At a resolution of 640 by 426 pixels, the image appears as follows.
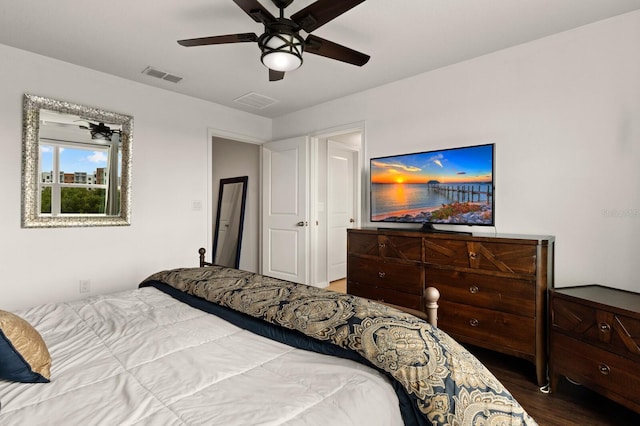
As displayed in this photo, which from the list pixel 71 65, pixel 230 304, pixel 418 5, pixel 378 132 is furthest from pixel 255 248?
pixel 418 5

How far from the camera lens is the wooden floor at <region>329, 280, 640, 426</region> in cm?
187

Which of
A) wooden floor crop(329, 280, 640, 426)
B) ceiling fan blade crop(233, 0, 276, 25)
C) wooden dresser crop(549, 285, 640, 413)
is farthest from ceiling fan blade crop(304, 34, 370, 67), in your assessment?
wooden floor crop(329, 280, 640, 426)

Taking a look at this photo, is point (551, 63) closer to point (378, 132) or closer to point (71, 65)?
point (378, 132)

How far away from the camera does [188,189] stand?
3977mm

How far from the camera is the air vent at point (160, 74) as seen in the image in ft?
10.6

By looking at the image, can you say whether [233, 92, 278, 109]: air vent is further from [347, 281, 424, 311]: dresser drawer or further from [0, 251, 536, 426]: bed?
[0, 251, 536, 426]: bed

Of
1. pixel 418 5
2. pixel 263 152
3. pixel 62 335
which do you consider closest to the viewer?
pixel 62 335

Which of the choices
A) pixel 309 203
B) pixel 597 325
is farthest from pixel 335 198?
pixel 597 325

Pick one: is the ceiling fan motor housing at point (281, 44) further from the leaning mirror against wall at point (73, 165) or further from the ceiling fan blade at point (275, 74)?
the leaning mirror against wall at point (73, 165)

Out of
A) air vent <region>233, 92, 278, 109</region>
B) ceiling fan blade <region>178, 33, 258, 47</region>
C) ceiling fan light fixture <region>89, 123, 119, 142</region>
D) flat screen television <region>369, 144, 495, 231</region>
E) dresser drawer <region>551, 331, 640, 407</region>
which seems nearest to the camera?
dresser drawer <region>551, 331, 640, 407</region>

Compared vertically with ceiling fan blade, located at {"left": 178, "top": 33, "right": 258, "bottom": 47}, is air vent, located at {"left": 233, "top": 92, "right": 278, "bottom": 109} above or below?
above

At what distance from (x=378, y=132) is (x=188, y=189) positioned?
236cm

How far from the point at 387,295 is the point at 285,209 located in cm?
209

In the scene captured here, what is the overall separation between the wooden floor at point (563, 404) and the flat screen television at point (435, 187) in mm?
1125
